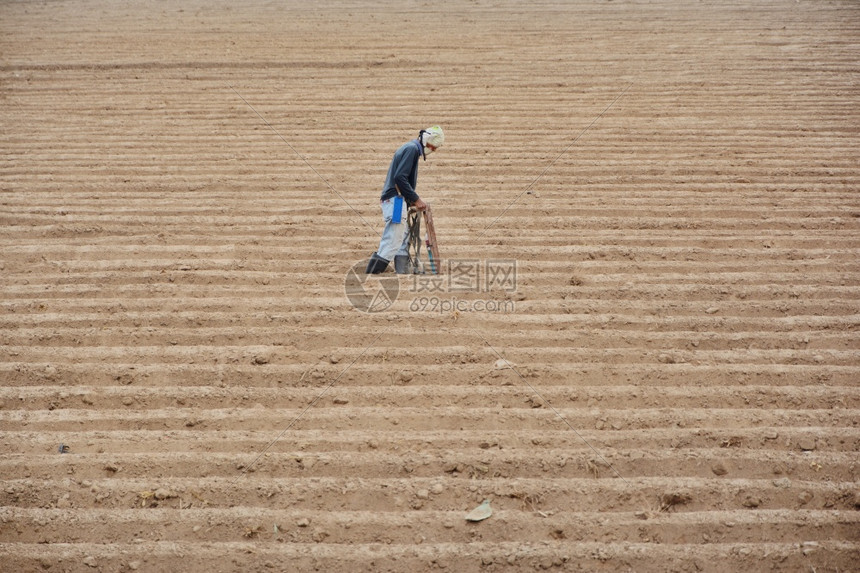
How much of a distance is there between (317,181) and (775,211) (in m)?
4.66

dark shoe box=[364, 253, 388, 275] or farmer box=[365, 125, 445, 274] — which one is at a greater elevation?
farmer box=[365, 125, 445, 274]

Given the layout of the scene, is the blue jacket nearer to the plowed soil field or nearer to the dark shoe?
the dark shoe

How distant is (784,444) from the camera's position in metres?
3.88

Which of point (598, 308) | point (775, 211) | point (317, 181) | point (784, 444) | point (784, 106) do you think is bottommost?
point (784, 444)

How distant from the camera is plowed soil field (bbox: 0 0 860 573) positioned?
3471 mm

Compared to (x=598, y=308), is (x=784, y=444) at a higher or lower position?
lower

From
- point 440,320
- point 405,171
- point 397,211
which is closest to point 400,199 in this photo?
point 397,211

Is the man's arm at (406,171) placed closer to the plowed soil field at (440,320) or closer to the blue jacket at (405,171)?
the blue jacket at (405,171)

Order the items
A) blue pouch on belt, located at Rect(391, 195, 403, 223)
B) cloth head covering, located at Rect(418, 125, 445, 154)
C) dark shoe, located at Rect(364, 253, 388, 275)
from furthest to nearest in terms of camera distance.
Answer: dark shoe, located at Rect(364, 253, 388, 275) < blue pouch on belt, located at Rect(391, 195, 403, 223) < cloth head covering, located at Rect(418, 125, 445, 154)

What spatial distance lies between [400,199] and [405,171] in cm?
24

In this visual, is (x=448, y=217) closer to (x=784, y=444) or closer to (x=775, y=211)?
(x=775, y=211)

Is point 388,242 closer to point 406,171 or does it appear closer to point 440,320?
point 406,171

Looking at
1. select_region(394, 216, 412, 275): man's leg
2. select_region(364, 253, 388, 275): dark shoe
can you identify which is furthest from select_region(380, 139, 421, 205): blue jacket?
select_region(364, 253, 388, 275): dark shoe

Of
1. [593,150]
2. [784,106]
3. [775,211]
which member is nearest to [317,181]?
[593,150]
